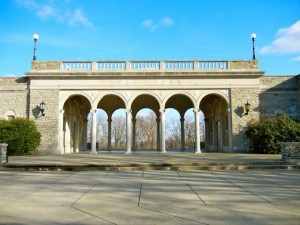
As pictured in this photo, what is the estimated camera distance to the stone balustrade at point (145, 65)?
19766 millimetres

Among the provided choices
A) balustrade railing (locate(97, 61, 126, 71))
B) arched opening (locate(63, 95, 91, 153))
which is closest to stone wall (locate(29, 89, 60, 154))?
arched opening (locate(63, 95, 91, 153))

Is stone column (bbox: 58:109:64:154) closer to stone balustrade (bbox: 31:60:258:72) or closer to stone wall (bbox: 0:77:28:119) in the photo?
stone wall (bbox: 0:77:28:119)

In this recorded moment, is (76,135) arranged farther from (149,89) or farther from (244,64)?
(244,64)

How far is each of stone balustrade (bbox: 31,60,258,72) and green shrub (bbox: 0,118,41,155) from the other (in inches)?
163

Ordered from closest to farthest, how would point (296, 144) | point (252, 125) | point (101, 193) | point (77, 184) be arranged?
point (101, 193)
point (77, 184)
point (296, 144)
point (252, 125)

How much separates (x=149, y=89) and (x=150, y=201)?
15.0 meters

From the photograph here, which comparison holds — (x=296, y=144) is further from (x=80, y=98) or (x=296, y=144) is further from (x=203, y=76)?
(x=80, y=98)

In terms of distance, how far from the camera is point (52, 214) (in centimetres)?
432

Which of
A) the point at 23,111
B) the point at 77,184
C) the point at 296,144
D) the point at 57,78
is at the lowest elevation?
the point at 77,184

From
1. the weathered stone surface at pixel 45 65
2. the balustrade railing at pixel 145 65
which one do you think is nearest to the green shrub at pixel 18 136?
the weathered stone surface at pixel 45 65

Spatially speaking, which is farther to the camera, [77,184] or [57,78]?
[57,78]

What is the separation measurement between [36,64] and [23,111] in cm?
338

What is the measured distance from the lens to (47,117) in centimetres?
1941

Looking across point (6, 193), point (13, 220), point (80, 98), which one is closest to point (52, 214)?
point (13, 220)
